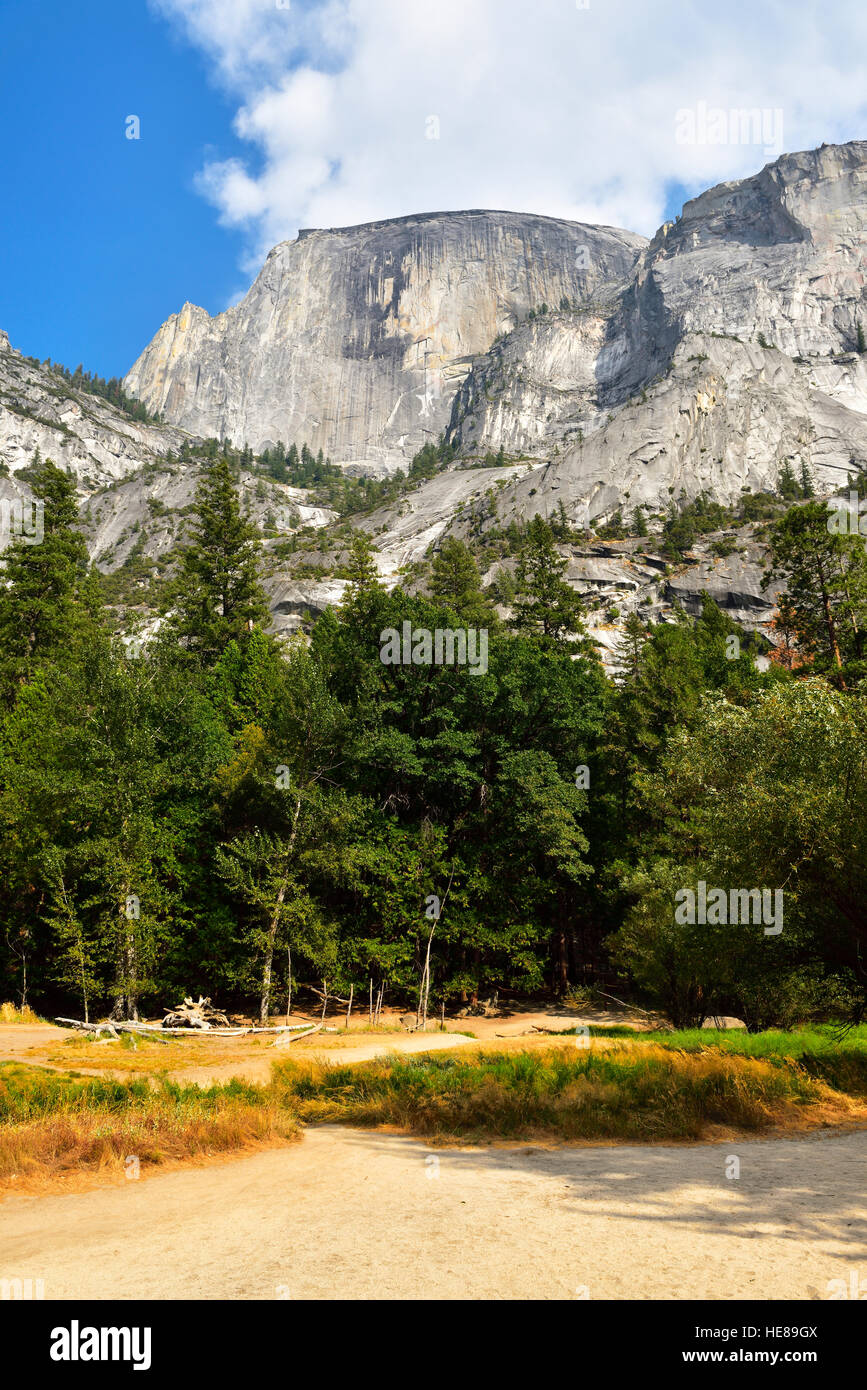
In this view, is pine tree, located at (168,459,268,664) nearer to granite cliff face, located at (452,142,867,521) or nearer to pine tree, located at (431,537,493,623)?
pine tree, located at (431,537,493,623)

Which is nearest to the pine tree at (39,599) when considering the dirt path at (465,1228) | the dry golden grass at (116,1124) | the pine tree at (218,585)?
the pine tree at (218,585)

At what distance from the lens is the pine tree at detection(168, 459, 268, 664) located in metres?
55.1

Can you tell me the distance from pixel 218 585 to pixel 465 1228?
5535 centimetres

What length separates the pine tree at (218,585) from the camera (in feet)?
181

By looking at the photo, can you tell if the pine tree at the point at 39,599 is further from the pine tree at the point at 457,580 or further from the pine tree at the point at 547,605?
the pine tree at the point at 547,605

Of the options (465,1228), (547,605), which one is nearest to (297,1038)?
(465,1228)

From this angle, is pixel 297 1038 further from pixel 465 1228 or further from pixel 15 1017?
pixel 465 1228

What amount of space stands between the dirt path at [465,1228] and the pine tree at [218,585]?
47.9 metres

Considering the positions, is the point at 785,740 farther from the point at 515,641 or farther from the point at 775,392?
the point at 775,392

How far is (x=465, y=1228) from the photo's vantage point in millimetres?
7004

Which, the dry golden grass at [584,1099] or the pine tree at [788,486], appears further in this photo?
the pine tree at [788,486]

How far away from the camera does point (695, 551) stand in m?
120

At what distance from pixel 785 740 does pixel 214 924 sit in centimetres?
2504

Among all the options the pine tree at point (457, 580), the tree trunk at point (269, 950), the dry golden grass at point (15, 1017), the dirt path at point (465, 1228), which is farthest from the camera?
the pine tree at point (457, 580)
